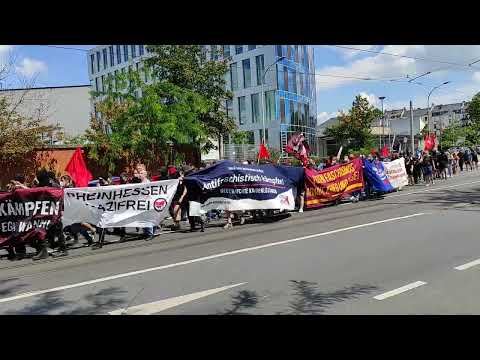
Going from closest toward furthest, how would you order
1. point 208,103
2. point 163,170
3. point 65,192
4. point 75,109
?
point 65,192 < point 163,170 < point 208,103 < point 75,109

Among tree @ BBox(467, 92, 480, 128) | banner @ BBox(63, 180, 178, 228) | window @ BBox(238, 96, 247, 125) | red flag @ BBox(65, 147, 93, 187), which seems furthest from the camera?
tree @ BBox(467, 92, 480, 128)

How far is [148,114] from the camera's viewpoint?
60.9ft

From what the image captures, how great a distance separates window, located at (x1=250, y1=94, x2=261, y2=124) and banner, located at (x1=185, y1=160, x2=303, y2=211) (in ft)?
110

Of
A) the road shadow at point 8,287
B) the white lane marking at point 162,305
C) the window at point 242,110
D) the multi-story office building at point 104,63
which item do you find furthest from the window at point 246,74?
the white lane marking at point 162,305

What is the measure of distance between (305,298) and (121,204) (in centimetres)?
641

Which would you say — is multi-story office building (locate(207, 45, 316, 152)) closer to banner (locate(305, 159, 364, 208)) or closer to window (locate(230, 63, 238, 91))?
window (locate(230, 63, 238, 91))

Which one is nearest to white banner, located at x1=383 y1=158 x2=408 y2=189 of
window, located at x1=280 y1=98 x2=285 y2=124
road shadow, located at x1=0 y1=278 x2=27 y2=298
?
road shadow, located at x1=0 y1=278 x2=27 y2=298

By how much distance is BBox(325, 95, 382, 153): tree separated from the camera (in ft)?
157

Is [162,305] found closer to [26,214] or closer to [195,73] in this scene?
[26,214]

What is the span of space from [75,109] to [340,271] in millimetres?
44381

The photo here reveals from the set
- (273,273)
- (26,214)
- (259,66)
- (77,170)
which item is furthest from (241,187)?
(259,66)

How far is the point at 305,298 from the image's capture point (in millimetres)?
5363
